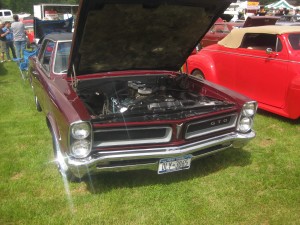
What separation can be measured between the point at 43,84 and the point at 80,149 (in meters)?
1.54

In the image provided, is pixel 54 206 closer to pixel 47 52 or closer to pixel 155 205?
pixel 155 205

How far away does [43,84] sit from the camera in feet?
13.3

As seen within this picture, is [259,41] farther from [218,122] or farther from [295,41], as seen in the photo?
Result: [218,122]

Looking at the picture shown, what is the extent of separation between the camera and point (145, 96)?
12.7ft

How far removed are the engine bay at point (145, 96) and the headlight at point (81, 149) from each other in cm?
49

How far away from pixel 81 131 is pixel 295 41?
13.5 feet

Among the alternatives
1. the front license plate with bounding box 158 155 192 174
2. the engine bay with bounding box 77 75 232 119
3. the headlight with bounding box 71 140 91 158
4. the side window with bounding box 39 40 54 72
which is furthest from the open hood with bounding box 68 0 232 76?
the front license plate with bounding box 158 155 192 174

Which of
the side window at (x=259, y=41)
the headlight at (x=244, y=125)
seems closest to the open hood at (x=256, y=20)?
the side window at (x=259, y=41)

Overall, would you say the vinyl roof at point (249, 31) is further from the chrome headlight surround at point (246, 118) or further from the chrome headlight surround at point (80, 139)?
the chrome headlight surround at point (80, 139)

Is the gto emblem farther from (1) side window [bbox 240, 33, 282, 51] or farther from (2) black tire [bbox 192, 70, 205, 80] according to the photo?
(2) black tire [bbox 192, 70, 205, 80]

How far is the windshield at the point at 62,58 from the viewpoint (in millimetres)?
4082

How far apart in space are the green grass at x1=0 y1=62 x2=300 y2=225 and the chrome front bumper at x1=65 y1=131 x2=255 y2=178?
1.29 feet

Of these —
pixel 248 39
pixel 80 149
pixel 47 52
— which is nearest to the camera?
pixel 80 149

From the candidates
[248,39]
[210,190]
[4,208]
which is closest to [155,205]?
[210,190]
